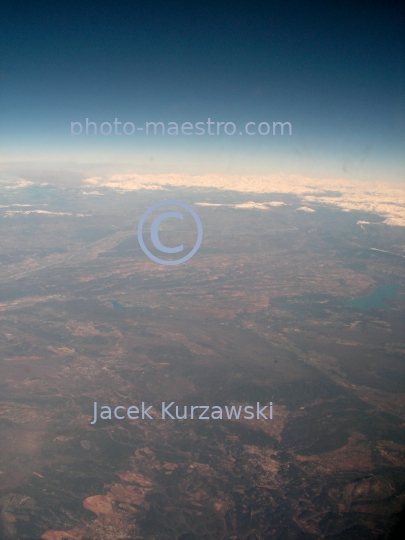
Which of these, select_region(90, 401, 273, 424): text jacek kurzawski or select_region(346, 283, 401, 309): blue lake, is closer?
select_region(90, 401, 273, 424): text jacek kurzawski

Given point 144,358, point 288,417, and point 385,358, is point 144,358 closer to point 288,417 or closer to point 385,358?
point 288,417

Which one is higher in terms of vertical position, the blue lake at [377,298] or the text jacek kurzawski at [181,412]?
the blue lake at [377,298]

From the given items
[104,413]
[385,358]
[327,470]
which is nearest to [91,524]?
[104,413]

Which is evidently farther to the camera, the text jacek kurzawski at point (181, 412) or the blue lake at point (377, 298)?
the blue lake at point (377, 298)

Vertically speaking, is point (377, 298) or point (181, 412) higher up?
point (377, 298)

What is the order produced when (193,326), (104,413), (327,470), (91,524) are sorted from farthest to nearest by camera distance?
(193,326) < (104,413) < (327,470) < (91,524)

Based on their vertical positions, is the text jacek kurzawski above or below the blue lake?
below

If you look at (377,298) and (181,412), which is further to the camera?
(377,298)

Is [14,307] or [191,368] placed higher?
[14,307]
